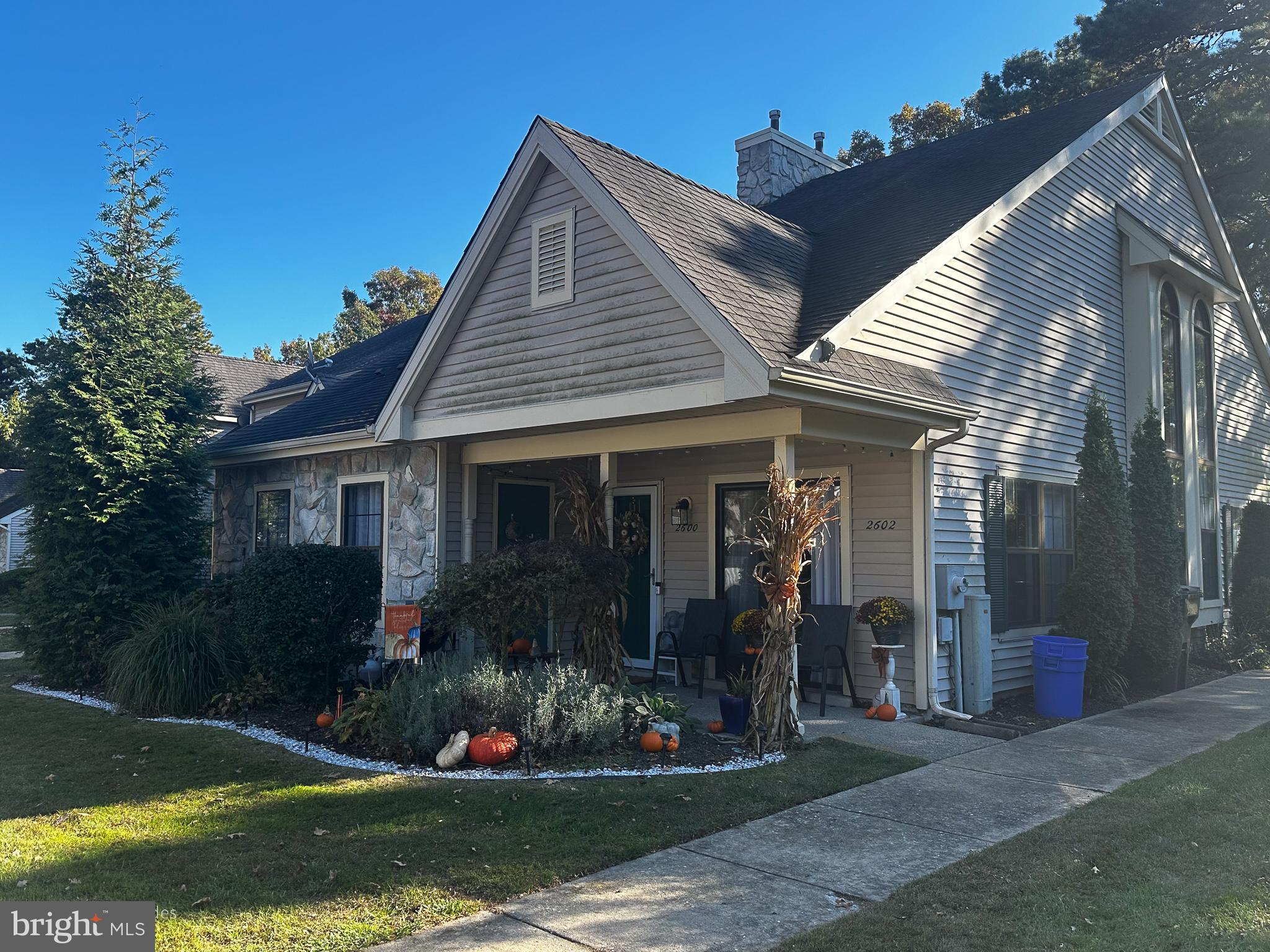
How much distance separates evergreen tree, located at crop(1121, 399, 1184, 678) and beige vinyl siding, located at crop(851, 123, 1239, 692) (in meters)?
0.77

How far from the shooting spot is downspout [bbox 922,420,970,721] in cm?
834

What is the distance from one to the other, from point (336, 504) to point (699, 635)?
507 cm

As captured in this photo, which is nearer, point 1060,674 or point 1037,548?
point 1060,674

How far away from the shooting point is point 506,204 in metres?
9.23

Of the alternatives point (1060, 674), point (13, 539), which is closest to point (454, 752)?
point (1060, 674)

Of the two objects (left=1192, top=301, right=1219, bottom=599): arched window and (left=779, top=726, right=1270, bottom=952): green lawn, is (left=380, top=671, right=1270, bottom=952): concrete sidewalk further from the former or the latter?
(left=1192, top=301, right=1219, bottom=599): arched window

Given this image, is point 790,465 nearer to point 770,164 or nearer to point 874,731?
point 874,731

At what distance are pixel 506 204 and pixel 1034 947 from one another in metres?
7.72

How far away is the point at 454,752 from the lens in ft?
21.4

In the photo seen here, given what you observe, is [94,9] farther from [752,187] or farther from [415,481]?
[752,187]

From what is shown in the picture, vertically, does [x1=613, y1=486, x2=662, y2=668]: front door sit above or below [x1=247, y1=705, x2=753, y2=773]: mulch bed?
above

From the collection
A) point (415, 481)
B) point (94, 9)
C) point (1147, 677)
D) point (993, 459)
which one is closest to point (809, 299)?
point (993, 459)

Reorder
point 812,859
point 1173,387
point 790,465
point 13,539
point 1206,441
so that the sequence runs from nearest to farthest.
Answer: point 812,859 → point 790,465 → point 1173,387 → point 1206,441 → point 13,539

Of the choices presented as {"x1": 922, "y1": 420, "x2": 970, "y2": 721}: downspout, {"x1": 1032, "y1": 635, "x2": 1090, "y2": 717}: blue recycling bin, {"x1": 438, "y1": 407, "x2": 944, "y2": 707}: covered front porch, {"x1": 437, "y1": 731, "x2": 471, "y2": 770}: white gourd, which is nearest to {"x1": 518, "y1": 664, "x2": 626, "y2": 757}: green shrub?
{"x1": 437, "y1": 731, "x2": 471, "y2": 770}: white gourd
